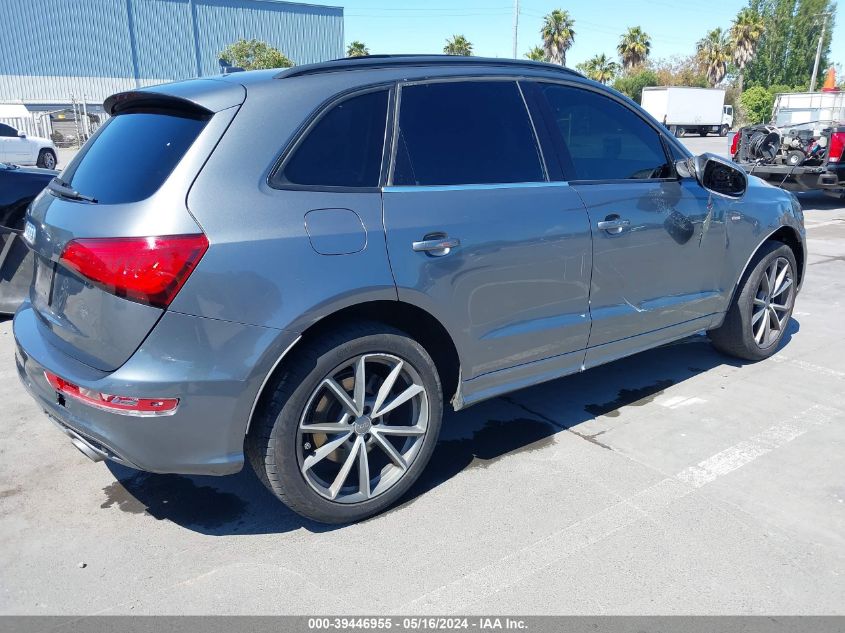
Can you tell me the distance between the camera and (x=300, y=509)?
109 inches

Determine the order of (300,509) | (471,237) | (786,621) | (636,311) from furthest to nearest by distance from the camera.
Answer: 1. (636,311)
2. (471,237)
3. (300,509)
4. (786,621)

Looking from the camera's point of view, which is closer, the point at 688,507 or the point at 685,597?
the point at 685,597

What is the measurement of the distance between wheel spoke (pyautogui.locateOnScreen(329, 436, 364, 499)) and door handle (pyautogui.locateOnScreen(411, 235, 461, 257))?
2.72 ft

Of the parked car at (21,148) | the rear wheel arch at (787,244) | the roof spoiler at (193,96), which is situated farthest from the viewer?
the parked car at (21,148)

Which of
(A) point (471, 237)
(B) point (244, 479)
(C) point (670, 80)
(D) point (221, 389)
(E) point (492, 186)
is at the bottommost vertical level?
(B) point (244, 479)

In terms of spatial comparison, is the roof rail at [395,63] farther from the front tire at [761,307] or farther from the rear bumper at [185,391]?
the front tire at [761,307]

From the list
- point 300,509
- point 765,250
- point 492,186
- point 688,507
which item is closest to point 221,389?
point 300,509

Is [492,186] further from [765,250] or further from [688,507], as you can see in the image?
[765,250]

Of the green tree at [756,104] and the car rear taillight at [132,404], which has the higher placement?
the green tree at [756,104]

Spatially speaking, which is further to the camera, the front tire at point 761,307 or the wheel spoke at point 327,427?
the front tire at point 761,307

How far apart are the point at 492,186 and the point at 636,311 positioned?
1.22 metres

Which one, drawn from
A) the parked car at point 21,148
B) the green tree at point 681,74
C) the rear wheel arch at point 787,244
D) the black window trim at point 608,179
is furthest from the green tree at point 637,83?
the black window trim at point 608,179

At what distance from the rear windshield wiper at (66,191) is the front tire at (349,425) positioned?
41.2 inches

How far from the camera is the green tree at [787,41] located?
63.8 metres
